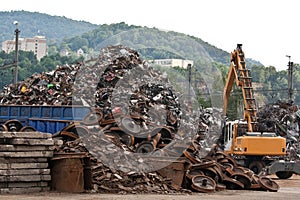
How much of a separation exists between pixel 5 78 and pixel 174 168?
232ft

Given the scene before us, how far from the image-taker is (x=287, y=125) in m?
39.7

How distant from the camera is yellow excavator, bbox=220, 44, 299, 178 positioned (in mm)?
26406

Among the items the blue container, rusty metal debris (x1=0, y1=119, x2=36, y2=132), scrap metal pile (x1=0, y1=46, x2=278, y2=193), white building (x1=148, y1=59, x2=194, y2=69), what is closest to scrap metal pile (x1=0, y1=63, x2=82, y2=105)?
scrap metal pile (x1=0, y1=46, x2=278, y2=193)

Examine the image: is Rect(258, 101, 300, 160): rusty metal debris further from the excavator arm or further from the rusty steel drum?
the rusty steel drum

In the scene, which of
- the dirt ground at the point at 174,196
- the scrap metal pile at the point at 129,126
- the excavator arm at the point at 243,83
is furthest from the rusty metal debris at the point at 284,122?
the dirt ground at the point at 174,196

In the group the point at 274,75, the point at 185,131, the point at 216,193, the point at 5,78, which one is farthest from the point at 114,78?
the point at 274,75

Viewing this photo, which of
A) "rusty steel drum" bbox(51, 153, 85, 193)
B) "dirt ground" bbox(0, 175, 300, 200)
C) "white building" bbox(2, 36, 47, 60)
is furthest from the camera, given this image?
Answer: "white building" bbox(2, 36, 47, 60)

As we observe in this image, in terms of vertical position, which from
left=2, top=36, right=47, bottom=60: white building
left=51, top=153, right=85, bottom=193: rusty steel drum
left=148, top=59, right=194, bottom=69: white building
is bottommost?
left=51, top=153, right=85, bottom=193: rusty steel drum

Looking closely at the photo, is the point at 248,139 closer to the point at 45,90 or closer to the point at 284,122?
the point at 45,90

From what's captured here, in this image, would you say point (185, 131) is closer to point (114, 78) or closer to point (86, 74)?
point (114, 78)

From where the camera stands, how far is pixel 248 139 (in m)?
26.3

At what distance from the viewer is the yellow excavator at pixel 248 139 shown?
26.4 metres

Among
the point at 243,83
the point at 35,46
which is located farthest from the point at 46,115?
the point at 35,46

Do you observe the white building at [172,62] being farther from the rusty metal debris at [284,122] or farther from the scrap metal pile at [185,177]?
the rusty metal debris at [284,122]
